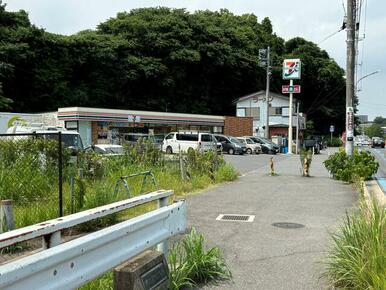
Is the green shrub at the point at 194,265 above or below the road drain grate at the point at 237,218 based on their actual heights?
above

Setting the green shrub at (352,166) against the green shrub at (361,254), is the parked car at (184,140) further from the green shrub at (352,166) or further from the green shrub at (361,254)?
the green shrub at (361,254)

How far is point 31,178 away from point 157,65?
47577mm

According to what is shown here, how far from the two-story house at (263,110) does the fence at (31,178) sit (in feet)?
178

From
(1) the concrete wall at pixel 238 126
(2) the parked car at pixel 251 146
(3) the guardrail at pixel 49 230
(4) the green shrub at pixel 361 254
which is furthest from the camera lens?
(1) the concrete wall at pixel 238 126

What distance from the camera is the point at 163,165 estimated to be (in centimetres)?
1661

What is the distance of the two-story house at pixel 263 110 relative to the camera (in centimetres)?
6359

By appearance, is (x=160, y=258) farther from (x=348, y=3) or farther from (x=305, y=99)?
(x=305, y=99)

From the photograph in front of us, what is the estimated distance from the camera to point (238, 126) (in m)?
56.6

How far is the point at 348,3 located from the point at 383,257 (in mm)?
15124

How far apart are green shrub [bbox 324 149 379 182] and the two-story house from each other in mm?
45232

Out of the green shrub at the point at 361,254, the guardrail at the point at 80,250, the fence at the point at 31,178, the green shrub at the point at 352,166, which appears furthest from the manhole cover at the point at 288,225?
the green shrub at the point at 352,166

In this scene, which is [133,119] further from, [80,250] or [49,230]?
[80,250]

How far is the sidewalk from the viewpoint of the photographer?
5.63 metres

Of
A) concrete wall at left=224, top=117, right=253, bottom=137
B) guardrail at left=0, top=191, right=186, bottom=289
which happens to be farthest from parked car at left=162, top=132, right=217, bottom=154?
guardrail at left=0, top=191, right=186, bottom=289
